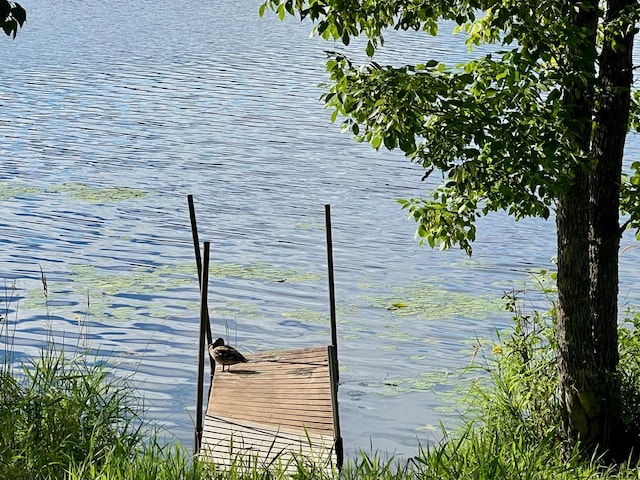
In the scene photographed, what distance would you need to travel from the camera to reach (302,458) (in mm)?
4988

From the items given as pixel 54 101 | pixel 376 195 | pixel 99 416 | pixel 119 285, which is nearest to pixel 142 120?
pixel 54 101

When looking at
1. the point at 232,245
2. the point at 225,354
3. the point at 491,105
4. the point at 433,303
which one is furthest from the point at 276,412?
the point at 232,245

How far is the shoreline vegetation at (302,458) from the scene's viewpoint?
14.8ft

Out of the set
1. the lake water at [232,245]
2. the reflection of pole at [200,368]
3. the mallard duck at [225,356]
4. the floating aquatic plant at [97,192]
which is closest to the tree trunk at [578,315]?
the lake water at [232,245]

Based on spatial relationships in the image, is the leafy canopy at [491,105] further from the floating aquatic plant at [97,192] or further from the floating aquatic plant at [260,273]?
the floating aquatic plant at [97,192]

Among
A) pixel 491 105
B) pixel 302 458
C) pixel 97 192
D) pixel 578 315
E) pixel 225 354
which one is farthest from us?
pixel 97 192

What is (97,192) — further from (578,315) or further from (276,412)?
(578,315)

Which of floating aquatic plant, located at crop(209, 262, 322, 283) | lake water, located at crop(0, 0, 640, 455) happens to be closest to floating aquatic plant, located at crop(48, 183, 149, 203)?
lake water, located at crop(0, 0, 640, 455)

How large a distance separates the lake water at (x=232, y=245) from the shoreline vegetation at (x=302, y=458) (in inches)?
42.6

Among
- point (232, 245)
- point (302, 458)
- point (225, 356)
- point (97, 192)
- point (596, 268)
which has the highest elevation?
point (97, 192)

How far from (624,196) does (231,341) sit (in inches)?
155

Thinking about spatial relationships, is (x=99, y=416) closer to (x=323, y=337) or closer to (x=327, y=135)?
(x=323, y=337)

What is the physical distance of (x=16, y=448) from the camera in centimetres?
494

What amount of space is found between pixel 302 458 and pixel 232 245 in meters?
6.30
